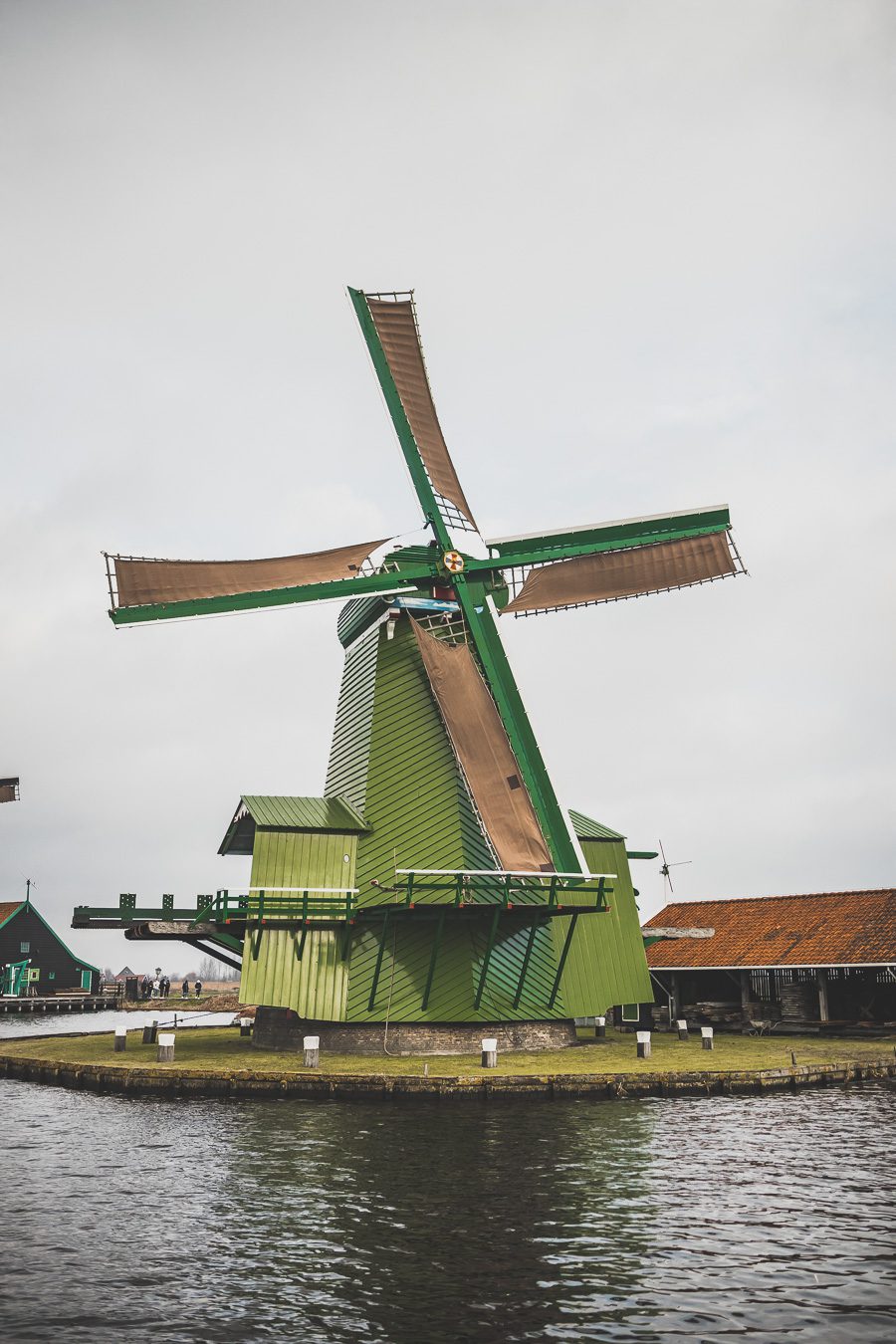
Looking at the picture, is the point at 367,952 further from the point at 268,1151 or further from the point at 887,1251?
the point at 887,1251

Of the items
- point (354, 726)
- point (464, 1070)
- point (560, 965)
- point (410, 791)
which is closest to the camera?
point (464, 1070)

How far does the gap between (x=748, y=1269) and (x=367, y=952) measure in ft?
51.9

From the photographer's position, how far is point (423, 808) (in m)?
26.1

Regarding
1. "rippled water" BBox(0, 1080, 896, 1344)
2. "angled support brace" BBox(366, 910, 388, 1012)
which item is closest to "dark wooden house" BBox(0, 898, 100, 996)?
"angled support brace" BBox(366, 910, 388, 1012)

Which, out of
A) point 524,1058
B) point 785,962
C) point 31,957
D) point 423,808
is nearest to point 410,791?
point 423,808

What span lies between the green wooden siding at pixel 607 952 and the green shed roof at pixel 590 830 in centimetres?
15

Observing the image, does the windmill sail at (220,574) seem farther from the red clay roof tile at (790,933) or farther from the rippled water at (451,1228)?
the red clay roof tile at (790,933)

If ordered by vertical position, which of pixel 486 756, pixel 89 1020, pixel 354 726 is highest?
pixel 354 726

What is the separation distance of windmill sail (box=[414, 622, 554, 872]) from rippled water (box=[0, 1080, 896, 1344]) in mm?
6687

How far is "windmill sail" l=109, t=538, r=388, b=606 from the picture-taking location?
23641mm

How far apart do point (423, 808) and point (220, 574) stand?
714 centimetres

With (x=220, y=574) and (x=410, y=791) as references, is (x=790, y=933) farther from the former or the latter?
(x=220, y=574)

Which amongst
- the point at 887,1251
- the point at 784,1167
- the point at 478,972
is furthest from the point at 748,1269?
the point at 478,972

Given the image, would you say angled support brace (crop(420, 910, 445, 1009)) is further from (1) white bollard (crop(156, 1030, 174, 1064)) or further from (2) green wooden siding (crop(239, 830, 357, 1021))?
(1) white bollard (crop(156, 1030, 174, 1064))
